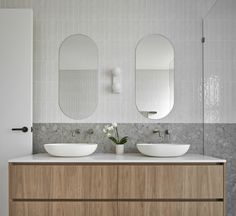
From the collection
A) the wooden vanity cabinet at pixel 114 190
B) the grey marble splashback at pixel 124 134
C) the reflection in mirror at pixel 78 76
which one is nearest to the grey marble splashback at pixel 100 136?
the grey marble splashback at pixel 124 134

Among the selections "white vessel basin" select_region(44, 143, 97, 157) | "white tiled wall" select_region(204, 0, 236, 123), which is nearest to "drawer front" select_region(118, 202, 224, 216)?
"white vessel basin" select_region(44, 143, 97, 157)

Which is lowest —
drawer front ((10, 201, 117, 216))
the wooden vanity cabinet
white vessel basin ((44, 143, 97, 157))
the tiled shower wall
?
drawer front ((10, 201, 117, 216))

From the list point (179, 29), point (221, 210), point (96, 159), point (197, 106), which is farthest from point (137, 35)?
point (221, 210)

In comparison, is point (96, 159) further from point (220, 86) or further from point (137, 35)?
point (137, 35)

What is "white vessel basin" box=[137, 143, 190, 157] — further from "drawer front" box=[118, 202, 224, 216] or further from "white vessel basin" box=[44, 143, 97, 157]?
"white vessel basin" box=[44, 143, 97, 157]

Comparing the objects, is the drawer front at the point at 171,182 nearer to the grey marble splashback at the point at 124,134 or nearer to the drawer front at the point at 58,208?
the drawer front at the point at 58,208

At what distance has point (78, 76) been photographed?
10.3 ft

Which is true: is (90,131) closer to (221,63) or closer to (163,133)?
(163,133)

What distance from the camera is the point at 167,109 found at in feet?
10.3

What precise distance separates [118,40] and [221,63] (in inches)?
45.6

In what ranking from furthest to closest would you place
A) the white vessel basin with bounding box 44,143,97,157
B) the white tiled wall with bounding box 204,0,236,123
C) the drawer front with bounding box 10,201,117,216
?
the white vessel basin with bounding box 44,143,97,157
the drawer front with bounding box 10,201,117,216
the white tiled wall with bounding box 204,0,236,123

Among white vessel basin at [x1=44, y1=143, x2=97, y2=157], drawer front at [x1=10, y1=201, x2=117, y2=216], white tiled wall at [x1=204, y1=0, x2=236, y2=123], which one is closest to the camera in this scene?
white tiled wall at [x1=204, y1=0, x2=236, y2=123]

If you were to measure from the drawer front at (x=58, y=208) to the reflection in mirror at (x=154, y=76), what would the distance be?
43.8 inches

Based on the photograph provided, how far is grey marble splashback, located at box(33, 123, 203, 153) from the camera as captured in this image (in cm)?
311
